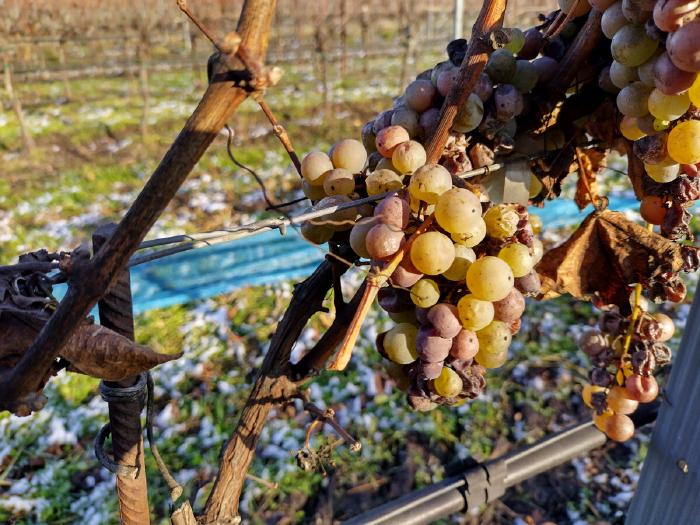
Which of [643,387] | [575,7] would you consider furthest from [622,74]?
[643,387]

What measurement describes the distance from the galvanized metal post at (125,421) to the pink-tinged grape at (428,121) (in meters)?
0.54

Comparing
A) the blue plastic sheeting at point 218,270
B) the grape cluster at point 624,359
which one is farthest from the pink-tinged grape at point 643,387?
the blue plastic sheeting at point 218,270

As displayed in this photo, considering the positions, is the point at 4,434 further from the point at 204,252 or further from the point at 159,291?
the point at 204,252

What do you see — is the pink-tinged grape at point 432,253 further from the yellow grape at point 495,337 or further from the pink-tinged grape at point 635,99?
the pink-tinged grape at point 635,99

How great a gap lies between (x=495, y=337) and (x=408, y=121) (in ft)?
1.33

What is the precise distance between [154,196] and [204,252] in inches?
157

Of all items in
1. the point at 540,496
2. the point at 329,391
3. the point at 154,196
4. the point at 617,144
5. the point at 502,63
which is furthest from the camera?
the point at 329,391

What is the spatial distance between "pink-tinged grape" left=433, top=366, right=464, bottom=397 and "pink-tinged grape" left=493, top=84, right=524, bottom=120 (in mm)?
450

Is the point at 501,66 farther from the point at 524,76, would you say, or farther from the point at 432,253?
the point at 432,253

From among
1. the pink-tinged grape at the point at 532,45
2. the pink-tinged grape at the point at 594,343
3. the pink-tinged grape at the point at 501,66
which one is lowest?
the pink-tinged grape at the point at 594,343

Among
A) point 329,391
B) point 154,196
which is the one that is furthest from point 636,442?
point 154,196

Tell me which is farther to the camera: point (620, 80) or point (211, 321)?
point (211, 321)

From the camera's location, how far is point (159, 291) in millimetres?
4219

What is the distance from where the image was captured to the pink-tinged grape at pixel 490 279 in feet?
2.81
